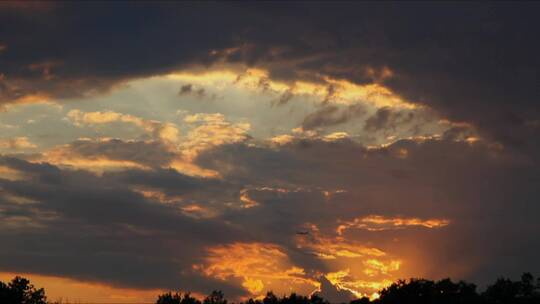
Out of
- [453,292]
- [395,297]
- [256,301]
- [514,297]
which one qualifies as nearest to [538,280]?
[514,297]

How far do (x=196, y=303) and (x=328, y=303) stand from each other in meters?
34.2

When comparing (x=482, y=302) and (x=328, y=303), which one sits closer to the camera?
(x=482, y=302)

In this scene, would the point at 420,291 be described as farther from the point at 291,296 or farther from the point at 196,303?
the point at 196,303

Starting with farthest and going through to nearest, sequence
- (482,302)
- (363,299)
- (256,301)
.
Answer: (256,301)
(363,299)
(482,302)

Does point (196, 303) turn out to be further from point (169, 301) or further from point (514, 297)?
point (514, 297)

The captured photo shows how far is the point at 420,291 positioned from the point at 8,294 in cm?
9467

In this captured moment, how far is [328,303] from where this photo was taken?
615 feet

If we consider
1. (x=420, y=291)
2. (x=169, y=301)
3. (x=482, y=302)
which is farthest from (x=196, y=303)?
(x=482, y=302)

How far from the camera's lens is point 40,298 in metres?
196

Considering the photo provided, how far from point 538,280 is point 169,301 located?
288 feet

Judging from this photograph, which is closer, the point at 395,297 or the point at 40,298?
the point at 395,297

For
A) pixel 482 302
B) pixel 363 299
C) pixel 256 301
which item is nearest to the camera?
pixel 482 302

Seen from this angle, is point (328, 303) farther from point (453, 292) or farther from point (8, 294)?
point (8, 294)

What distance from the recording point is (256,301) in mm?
195750
